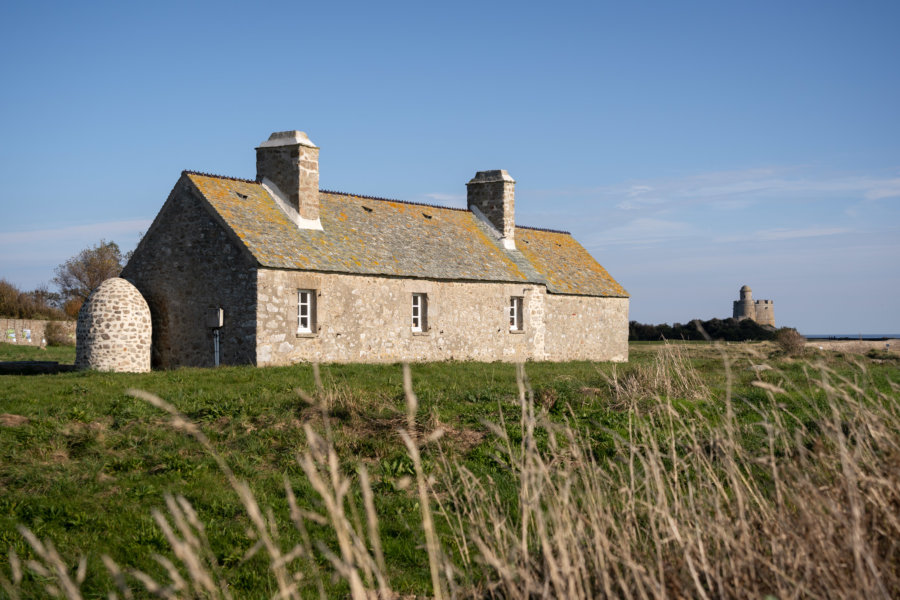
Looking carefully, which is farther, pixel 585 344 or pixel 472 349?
pixel 585 344

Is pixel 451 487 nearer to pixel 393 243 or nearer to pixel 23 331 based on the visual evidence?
pixel 393 243

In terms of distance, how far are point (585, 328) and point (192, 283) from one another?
15493mm

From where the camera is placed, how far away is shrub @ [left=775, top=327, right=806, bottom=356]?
26320mm

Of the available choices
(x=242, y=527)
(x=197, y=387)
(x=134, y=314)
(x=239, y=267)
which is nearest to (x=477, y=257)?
(x=239, y=267)

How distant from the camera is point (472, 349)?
84.2 feet

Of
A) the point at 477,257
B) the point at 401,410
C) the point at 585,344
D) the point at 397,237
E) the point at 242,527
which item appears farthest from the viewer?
the point at 585,344

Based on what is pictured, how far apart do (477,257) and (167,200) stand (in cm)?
1037

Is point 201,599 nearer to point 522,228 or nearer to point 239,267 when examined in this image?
point 239,267

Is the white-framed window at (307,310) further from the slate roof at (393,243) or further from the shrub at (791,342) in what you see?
the shrub at (791,342)

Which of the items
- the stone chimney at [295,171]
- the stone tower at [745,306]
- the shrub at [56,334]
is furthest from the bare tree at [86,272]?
the stone tower at [745,306]

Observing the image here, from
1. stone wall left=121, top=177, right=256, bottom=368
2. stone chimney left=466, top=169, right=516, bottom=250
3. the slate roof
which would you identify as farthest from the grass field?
stone chimney left=466, top=169, right=516, bottom=250

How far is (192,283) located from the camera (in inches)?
846

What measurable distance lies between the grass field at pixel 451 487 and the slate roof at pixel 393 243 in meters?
5.30

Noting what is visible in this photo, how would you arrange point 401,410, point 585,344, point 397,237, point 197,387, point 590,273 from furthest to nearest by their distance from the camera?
point 590,273, point 585,344, point 397,237, point 197,387, point 401,410
